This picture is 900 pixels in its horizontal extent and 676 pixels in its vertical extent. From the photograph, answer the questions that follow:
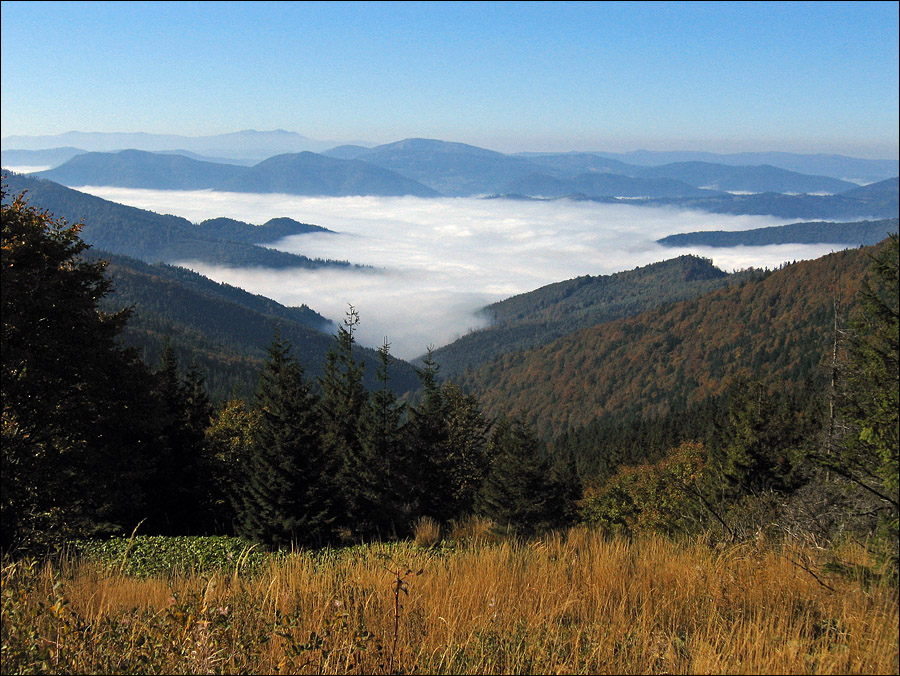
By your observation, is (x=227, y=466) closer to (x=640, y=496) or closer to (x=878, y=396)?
(x=640, y=496)

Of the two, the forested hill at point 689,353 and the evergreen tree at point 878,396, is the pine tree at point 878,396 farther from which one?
the forested hill at point 689,353

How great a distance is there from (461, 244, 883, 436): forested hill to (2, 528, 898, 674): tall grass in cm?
15615

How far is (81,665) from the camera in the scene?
334cm

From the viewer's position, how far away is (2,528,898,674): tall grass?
3.31 m

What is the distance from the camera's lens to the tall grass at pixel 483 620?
3.31m

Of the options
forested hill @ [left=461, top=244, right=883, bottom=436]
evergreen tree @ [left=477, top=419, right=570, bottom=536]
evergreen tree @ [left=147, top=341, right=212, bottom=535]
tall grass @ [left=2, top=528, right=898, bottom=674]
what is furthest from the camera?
forested hill @ [left=461, top=244, right=883, bottom=436]

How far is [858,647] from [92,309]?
16410 mm

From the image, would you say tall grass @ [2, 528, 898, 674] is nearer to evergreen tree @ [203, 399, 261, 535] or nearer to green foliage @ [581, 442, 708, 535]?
evergreen tree @ [203, 399, 261, 535]

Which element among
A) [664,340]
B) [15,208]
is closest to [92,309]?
[15,208]

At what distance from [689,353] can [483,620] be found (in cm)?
18892

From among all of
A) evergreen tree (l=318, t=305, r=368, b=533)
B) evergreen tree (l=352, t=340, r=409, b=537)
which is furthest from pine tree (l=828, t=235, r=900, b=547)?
evergreen tree (l=352, t=340, r=409, b=537)

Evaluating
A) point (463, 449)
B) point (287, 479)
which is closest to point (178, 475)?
point (287, 479)

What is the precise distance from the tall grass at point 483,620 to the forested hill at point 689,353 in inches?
6148

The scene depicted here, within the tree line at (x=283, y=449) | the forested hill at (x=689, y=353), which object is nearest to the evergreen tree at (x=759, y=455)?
the tree line at (x=283, y=449)
